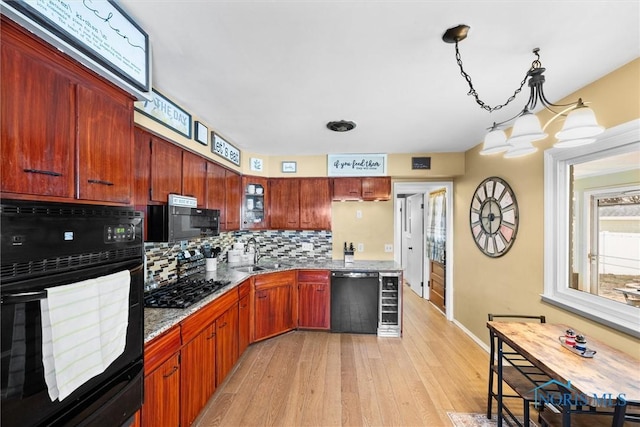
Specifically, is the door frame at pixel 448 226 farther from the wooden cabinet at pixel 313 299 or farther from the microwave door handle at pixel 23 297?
the microwave door handle at pixel 23 297

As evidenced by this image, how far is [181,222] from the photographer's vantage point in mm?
2115

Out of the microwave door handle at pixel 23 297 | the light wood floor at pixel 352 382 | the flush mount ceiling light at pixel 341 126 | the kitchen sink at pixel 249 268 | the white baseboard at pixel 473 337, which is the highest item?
the flush mount ceiling light at pixel 341 126

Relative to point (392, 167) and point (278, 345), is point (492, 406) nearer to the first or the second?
point (278, 345)

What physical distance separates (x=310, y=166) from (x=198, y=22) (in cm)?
266

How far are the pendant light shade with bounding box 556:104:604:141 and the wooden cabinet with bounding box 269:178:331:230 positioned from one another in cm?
279

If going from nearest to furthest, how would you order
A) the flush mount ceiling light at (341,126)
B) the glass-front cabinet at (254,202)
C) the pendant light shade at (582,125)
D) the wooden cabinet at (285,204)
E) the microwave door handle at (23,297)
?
the microwave door handle at (23,297) → the pendant light shade at (582,125) → the flush mount ceiling light at (341,126) → the glass-front cabinet at (254,202) → the wooden cabinet at (285,204)

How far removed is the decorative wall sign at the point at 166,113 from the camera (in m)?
1.87

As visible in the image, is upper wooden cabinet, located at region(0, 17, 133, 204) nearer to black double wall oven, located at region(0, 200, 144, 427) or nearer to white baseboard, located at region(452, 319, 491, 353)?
black double wall oven, located at region(0, 200, 144, 427)

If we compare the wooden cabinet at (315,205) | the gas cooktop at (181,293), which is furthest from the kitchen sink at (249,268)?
the wooden cabinet at (315,205)

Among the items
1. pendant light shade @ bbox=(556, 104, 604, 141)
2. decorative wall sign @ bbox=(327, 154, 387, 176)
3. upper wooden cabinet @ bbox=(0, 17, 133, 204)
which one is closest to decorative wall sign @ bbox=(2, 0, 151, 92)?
upper wooden cabinet @ bbox=(0, 17, 133, 204)

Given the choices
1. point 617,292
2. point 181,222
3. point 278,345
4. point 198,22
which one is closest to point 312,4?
point 198,22

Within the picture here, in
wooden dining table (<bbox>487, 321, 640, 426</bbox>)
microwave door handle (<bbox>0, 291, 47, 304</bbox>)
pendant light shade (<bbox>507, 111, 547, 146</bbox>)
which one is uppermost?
pendant light shade (<bbox>507, 111, 547, 146</bbox>)

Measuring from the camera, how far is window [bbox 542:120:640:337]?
1730mm

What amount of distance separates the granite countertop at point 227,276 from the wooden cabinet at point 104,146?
0.75 metres
